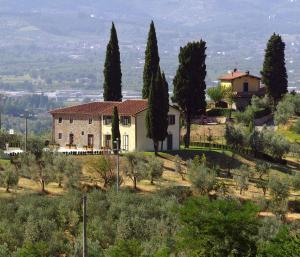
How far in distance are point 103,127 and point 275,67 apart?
80.7ft

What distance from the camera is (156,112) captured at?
78812 mm

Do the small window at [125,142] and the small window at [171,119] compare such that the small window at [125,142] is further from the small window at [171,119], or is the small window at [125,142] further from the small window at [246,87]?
the small window at [246,87]

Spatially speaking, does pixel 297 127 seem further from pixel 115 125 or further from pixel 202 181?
pixel 202 181

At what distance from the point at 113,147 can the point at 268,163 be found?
42.0 ft

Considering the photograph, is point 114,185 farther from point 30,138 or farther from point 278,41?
Answer: point 278,41

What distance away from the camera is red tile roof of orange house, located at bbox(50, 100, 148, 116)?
270ft

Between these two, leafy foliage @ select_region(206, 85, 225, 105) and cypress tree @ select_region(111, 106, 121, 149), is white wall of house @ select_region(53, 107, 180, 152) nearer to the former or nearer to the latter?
cypress tree @ select_region(111, 106, 121, 149)

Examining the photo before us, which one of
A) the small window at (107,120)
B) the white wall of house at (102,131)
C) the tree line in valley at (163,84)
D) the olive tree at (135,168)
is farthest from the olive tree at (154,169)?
the small window at (107,120)

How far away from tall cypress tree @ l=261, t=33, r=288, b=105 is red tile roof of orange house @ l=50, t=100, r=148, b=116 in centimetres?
2172

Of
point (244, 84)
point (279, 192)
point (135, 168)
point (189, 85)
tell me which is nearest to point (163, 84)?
point (189, 85)

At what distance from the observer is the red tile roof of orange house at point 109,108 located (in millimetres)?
82312

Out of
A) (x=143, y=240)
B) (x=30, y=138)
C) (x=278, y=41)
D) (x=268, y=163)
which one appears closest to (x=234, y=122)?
(x=278, y=41)

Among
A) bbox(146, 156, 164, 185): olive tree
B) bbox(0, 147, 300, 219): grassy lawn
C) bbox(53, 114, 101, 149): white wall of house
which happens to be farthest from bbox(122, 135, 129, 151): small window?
bbox(146, 156, 164, 185): olive tree

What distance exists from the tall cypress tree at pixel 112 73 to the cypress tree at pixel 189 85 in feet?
24.2
